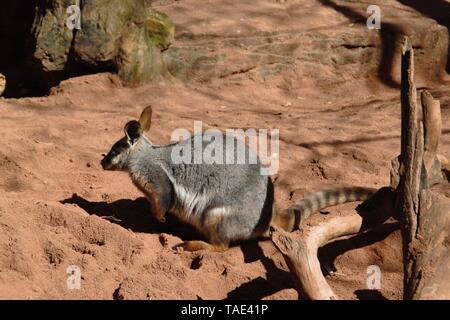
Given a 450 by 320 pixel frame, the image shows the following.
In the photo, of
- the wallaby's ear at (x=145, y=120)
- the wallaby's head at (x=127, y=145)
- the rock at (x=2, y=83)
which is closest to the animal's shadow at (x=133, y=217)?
the wallaby's head at (x=127, y=145)

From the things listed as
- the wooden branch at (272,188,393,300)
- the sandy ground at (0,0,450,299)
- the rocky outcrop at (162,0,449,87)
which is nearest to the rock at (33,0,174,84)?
the sandy ground at (0,0,450,299)

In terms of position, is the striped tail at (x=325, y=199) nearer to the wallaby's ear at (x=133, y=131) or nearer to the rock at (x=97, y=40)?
the wallaby's ear at (x=133, y=131)

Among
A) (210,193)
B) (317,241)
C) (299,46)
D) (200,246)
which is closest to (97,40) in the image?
(299,46)

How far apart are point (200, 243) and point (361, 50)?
17.6 feet

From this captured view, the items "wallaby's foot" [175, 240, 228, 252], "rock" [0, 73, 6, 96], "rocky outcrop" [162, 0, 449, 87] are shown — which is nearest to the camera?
"wallaby's foot" [175, 240, 228, 252]

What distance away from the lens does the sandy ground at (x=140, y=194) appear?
470 centimetres

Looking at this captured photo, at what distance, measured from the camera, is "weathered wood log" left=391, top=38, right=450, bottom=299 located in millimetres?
4359

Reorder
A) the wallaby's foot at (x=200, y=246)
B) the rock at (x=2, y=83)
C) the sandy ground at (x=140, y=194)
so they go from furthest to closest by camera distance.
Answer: the rock at (x=2, y=83)
the wallaby's foot at (x=200, y=246)
the sandy ground at (x=140, y=194)

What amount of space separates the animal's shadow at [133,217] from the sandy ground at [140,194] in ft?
0.05

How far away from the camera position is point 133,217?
585 centimetres

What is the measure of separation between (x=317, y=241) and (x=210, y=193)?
114 centimetres

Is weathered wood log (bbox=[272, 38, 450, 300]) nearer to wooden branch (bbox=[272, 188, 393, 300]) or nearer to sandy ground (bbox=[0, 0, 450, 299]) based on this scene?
wooden branch (bbox=[272, 188, 393, 300])

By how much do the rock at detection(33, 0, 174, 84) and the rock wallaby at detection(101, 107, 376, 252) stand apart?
2.99 metres

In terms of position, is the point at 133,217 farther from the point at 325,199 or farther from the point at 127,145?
the point at 325,199
